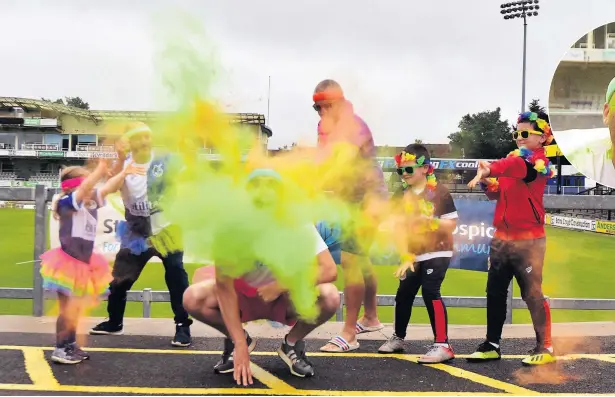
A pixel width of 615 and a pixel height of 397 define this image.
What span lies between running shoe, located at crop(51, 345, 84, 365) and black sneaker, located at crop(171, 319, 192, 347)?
2.43 feet

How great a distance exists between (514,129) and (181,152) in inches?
94.9

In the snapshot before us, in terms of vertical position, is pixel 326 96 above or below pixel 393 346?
above

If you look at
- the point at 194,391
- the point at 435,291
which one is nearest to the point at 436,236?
the point at 435,291

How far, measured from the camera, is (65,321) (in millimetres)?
4059

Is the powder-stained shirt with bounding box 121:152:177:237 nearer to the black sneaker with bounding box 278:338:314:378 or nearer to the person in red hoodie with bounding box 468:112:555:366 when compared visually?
the black sneaker with bounding box 278:338:314:378

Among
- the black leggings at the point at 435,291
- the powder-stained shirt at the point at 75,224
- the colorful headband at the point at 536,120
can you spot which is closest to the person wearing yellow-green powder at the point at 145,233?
the powder-stained shirt at the point at 75,224

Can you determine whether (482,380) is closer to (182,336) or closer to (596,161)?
(182,336)

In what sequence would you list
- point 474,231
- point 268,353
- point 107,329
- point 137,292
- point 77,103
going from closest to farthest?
point 77,103, point 268,353, point 107,329, point 137,292, point 474,231

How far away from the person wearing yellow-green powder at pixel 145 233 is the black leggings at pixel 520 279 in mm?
2352

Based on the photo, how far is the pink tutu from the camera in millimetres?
4039

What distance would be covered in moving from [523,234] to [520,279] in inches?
13.9

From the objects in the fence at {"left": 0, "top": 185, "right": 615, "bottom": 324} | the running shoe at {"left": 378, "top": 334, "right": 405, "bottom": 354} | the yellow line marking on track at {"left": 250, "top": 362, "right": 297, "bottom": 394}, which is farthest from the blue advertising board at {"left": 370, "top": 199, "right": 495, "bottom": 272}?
the yellow line marking on track at {"left": 250, "top": 362, "right": 297, "bottom": 394}

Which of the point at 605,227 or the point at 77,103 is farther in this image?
the point at 605,227

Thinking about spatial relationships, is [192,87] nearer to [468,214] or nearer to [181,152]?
[181,152]
